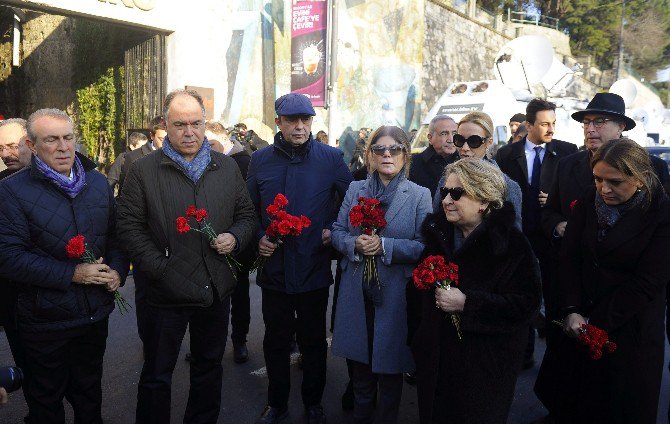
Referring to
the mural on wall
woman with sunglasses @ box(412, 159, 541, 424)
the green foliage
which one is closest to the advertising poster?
the green foliage

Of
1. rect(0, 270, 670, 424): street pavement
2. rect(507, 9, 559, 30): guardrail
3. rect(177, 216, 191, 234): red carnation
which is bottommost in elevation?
rect(0, 270, 670, 424): street pavement

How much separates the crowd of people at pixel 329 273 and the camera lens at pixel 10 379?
77 cm

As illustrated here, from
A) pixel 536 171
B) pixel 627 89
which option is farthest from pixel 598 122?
pixel 627 89

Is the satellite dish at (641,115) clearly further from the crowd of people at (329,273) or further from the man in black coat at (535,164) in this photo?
the crowd of people at (329,273)

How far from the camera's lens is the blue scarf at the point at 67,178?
309cm

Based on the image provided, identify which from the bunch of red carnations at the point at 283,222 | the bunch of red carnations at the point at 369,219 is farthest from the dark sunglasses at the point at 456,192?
the bunch of red carnations at the point at 283,222

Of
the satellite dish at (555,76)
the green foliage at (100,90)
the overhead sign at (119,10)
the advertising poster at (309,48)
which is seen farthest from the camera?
the satellite dish at (555,76)

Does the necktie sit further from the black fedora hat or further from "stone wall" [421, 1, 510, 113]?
"stone wall" [421, 1, 510, 113]

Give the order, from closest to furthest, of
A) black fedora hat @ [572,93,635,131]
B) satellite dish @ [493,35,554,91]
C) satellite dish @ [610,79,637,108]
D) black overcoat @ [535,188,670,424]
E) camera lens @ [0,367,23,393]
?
camera lens @ [0,367,23,393]
black overcoat @ [535,188,670,424]
black fedora hat @ [572,93,635,131]
satellite dish @ [493,35,554,91]
satellite dish @ [610,79,637,108]

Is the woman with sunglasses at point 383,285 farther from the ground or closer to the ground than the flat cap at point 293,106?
closer to the ground

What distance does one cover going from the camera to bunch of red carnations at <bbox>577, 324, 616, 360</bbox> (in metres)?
2.88

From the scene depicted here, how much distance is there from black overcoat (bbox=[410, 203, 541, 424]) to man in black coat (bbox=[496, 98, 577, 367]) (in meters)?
2.43

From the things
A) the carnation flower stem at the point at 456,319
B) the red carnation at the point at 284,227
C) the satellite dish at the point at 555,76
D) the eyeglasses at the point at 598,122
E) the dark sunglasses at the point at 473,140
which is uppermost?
the satellite dish at the point at 555,76

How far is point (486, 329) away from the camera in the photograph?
8.86 feet
